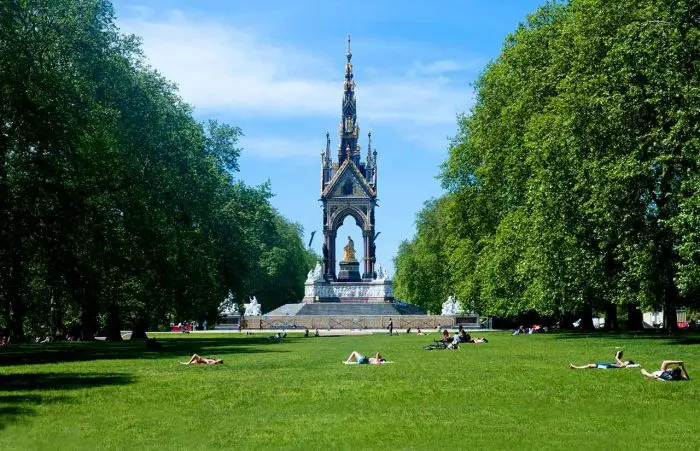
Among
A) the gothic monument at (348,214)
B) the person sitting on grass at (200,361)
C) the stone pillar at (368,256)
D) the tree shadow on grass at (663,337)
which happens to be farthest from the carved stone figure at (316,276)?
the person sitting on grass at (200,361)

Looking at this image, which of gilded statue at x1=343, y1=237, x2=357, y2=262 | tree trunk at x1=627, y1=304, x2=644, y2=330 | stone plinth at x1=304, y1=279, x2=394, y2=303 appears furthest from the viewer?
gilded statue at x1=343, y1=237, x2=357, y2=262

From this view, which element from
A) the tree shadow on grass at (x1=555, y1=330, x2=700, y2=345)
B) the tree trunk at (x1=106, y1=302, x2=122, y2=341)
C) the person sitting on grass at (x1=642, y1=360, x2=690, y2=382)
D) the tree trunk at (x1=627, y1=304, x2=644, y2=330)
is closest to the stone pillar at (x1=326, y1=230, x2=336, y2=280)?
the tree trunk at (x1=106, y1=302, x2=122, y2=341)

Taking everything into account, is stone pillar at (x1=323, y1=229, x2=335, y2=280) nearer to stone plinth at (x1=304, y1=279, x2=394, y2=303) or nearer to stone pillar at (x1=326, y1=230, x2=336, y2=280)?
stone pillar at (x1=326, y1=230, x2=336, y2=280)

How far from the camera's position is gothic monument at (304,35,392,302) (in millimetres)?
103750

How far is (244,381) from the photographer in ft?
70.8

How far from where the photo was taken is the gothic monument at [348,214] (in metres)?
104

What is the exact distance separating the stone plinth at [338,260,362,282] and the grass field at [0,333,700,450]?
8143cm

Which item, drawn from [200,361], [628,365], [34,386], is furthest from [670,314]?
[34,386]

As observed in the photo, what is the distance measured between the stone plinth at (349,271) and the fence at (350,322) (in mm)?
18777

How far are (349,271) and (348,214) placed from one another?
651cm

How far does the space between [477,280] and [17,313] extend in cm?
2692

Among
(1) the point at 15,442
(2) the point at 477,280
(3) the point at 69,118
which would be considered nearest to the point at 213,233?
(2) the point at 477,280

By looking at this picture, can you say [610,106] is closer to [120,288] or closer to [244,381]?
[244,381]

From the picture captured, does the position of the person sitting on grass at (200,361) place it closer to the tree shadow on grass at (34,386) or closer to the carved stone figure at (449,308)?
the tree shadow on grass at (34,386)
